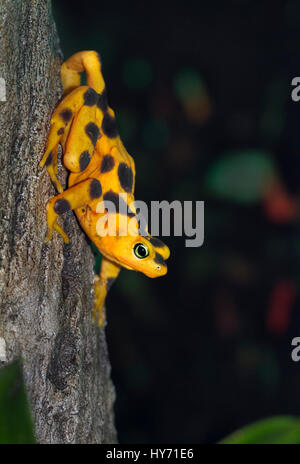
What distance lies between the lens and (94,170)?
144cm

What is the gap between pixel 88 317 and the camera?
4.71 ft

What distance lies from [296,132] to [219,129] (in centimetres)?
49

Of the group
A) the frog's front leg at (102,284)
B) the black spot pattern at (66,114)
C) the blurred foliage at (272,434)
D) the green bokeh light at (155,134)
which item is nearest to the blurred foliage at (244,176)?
the green bokeh light at (155,134)

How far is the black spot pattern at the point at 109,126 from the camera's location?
58.0 inches

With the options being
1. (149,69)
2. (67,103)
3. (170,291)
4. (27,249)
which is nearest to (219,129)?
(149,69)

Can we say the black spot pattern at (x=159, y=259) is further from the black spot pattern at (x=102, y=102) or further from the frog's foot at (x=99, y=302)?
the black spot pattern at (x=102, y=102)

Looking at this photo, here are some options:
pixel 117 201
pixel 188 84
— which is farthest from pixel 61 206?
pixel 188 84

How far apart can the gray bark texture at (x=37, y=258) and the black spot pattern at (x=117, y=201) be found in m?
0.13

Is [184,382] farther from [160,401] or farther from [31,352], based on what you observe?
[31,352]

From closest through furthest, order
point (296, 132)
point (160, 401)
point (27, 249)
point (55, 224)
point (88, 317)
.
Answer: point (27, 249), point (55, 224), point (88, 317), point (296, 132), point (160, 401)

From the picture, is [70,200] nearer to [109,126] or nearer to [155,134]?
[109,126]

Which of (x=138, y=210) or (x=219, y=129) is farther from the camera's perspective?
(x=219, y=129)

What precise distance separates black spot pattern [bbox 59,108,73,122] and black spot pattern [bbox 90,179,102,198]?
18 cm

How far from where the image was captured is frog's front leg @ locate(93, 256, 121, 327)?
1556mm
